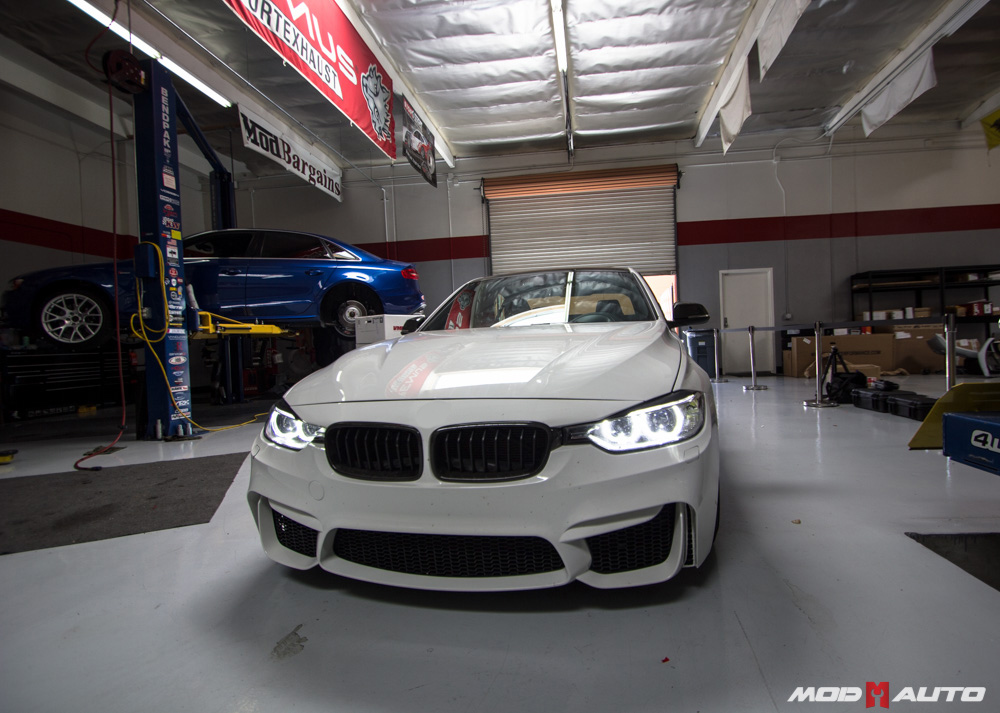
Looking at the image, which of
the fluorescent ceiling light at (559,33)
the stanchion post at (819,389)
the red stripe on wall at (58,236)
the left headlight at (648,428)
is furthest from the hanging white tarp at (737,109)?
the red stripe on wall at (58,236)

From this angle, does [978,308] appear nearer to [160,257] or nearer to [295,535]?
[295,535]

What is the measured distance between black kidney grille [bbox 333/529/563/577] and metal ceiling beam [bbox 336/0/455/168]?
571 centimetres

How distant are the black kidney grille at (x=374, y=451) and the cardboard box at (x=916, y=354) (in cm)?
1001

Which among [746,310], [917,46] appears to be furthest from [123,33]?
[746,310]

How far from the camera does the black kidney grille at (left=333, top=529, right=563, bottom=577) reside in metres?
1.24

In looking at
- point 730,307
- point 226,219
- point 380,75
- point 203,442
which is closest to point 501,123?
point 380,75

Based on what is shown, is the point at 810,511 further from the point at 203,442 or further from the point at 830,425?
the point at 203,442

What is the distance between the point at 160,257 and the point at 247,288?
1338 millimetres

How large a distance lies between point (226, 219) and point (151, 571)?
247 inches

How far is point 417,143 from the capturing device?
7.01 m

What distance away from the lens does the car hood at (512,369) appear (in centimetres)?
130

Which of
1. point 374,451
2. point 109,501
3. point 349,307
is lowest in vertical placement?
point 109,501

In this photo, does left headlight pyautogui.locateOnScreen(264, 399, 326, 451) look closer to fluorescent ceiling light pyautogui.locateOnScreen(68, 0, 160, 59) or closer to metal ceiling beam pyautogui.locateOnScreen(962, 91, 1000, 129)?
fluorescent ceiling light pyautogui.locateOnScreen(68, 0, 160, 59)

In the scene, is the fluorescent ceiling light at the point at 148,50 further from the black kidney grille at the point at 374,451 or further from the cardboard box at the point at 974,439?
the cardboard box at the point at 974,439
